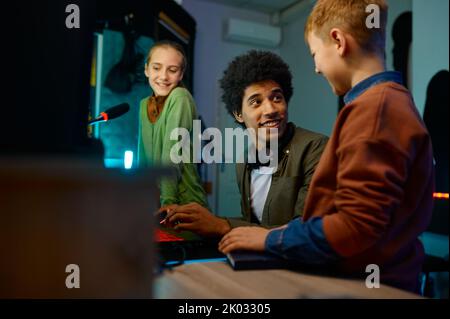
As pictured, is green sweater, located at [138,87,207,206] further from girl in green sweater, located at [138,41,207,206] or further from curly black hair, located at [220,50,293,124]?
curly black hair, located at [220,50,293,124]

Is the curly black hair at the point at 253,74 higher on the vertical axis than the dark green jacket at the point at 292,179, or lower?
higher

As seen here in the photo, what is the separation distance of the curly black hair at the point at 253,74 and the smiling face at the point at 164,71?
0.60ft

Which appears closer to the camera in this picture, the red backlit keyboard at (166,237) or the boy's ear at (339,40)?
the boy's ear at (339,40)

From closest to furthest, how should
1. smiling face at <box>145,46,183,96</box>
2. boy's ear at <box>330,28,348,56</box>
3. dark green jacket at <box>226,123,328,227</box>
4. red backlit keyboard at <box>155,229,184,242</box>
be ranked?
boy's ear at <box>330,28,348,56</box> → red backlit keyboard at <box>155,229,184,242</box> → dark green jacket at <box>226,123,328,227</box> → smiling face at <box>145,46,183,96</box>

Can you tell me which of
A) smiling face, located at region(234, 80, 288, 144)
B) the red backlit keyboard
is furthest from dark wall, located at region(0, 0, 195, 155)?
smiling face, located at region(234, 80, 288, 144)

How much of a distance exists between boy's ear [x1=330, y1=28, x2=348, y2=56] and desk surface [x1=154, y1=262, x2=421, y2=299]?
380mm

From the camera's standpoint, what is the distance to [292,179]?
1.00m

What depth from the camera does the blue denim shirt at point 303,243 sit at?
0.49 metres

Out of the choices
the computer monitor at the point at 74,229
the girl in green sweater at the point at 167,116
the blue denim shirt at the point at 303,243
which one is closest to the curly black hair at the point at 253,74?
the girl in green sweater at the point at 167,116

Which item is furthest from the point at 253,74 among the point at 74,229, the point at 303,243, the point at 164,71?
the point at 74,229

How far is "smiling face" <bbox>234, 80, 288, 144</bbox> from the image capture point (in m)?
1.12

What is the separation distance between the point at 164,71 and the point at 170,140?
25cm

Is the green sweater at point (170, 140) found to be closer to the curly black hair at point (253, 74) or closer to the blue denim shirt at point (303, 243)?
the curly black hair at point (253, 74)
